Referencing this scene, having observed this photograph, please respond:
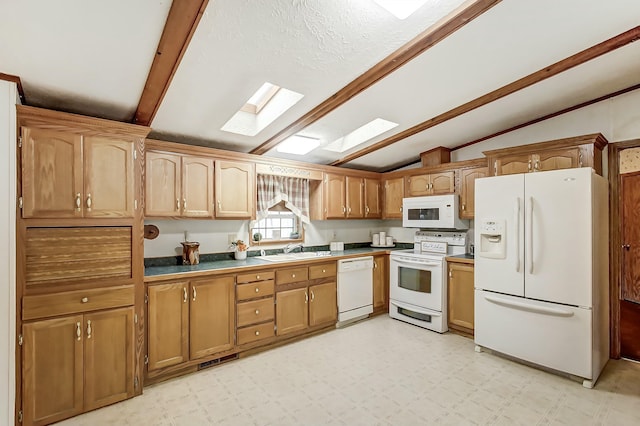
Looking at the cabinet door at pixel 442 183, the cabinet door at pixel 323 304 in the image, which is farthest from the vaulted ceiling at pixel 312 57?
the cabinet door at pixel 323 304

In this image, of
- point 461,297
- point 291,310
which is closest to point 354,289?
point 291,310

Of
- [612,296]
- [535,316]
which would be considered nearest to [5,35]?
[535,316]

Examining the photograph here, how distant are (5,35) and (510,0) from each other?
280 cm

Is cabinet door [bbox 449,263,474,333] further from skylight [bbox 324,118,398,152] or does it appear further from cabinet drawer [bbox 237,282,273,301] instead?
cabinet drawer [bbox 237,282,273,301]

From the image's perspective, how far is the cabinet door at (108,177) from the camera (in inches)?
86.9

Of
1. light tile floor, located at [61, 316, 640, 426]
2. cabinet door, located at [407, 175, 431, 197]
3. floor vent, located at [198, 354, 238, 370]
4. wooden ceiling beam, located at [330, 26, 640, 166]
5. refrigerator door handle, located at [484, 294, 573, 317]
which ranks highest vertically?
wooden ceiling beam, located at [330, 26, 640, 166]

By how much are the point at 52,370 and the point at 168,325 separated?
0.76 metres

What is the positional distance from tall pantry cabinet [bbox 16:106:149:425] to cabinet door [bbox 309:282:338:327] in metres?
1.77

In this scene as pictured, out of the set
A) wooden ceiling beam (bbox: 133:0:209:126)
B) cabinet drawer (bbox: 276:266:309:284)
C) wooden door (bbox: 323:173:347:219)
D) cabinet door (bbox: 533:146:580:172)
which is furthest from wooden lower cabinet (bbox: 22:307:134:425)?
cabinet door (bbox: 533:146:580:172)

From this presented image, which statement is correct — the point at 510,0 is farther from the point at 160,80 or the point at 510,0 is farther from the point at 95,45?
the point at 95,45

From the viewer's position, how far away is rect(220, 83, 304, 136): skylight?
2.82m

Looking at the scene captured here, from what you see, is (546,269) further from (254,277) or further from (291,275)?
(254,277)

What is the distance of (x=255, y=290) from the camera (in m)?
3.11

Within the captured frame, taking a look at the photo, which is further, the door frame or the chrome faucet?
the chrome faucet
